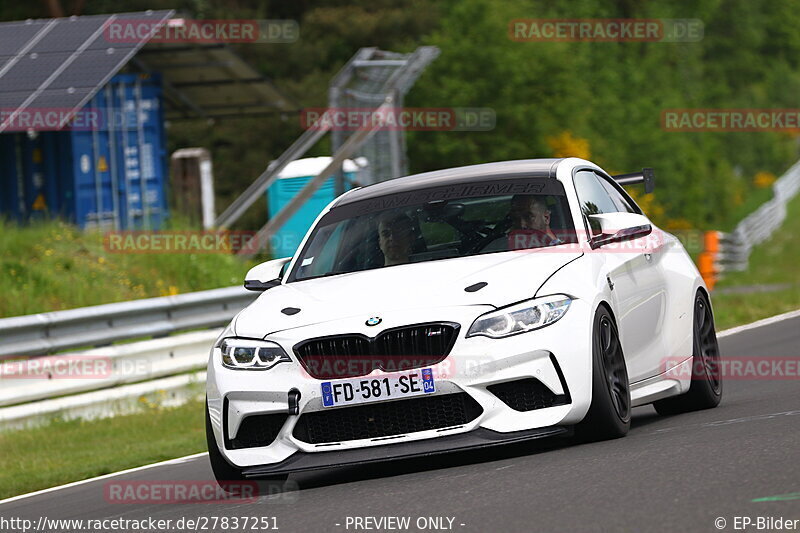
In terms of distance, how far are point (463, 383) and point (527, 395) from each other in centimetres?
33

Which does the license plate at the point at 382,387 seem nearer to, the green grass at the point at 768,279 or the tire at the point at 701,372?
the tire at the point at 701,372

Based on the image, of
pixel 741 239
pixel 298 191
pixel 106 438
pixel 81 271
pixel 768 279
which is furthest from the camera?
pixel 741 239

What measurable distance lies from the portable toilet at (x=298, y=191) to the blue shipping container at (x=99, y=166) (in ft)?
6.15

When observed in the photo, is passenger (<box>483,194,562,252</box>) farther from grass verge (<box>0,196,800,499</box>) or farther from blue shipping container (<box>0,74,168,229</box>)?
blue shipping container (<box>0,74,168,229</box>)

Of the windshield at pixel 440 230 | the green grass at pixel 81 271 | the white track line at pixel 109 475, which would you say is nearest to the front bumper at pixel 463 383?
the windshield at pixel 440 230

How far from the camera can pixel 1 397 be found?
12.7 metres

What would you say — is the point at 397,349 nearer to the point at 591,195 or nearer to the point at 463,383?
the point at 463,383

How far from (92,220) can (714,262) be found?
47.0ft

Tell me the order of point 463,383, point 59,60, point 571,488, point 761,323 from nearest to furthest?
1. point 571,488
2. point 463,383
3. point 761,323
4. point 59,60

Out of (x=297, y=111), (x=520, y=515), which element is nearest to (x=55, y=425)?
(x=520, y=515)

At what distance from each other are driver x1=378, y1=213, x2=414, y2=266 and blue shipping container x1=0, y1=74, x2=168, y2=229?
15849mm

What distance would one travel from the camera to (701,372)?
934cm

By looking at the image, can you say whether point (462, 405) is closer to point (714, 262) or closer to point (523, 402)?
point (523, 402)

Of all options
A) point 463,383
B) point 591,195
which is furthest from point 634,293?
point 463,383
